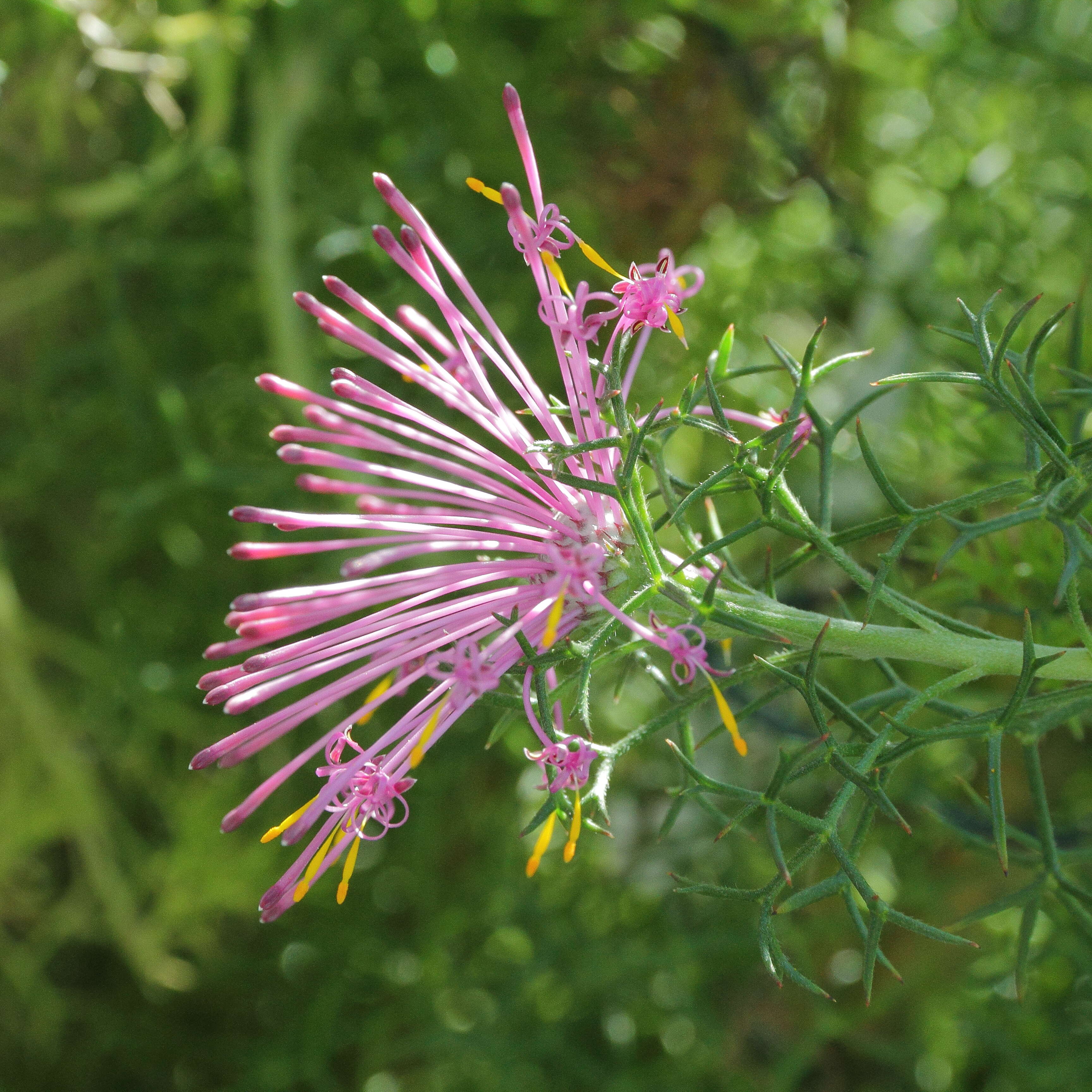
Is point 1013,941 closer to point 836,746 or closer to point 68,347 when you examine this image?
point 836,746

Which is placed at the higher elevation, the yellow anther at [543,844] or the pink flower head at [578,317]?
the pink flower head at [578,317]

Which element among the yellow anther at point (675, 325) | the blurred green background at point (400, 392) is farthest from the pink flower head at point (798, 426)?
the blurred green background at point (400, 392)

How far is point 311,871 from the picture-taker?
0.21 metres

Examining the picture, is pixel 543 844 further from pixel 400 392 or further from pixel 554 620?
pixel 400 392

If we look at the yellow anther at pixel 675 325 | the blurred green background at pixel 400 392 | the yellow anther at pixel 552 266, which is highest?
the yellow anther at pixel 552 266

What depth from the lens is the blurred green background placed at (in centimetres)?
46

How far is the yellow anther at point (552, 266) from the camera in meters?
0.21

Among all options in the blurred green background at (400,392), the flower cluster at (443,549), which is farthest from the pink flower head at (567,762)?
the blurred green background at (400,392)

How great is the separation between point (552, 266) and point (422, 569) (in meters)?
0.07

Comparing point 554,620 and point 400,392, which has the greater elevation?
point 554,620

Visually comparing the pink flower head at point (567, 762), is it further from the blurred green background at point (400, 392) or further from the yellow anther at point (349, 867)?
the blurred green background at point (400, 392)

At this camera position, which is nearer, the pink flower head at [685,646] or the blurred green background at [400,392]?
the pink flower head at [685,646]

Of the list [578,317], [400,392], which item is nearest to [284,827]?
[578,317]

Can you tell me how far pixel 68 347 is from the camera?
54 cm
